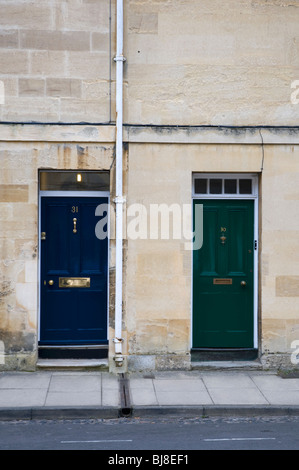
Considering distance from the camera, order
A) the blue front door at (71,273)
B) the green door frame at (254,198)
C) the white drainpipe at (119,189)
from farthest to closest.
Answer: the green door frame at (254,198)
the blue front door at (71,273)
the white drainpipe at (119,189)

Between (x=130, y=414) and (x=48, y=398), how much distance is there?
1.15 m

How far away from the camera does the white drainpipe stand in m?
10.3

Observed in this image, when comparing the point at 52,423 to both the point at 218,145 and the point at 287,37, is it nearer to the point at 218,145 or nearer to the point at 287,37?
the point at 218,145

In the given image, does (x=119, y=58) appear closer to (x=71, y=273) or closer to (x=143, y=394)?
(x=71, y=273)

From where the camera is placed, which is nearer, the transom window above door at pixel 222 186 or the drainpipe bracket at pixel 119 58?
the drainpipe bracket at pixel 119 58

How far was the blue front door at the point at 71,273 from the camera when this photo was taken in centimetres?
1069

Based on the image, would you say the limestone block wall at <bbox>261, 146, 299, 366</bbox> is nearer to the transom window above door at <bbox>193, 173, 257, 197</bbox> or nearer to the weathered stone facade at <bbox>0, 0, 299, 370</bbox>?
the weathered stone facade at <bbox>0, 0, 299, 370</bbox>

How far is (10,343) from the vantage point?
10.3 m

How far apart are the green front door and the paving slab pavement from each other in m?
0.64

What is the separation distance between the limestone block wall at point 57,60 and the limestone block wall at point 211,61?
37 centimetres

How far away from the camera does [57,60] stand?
10344 millimetres

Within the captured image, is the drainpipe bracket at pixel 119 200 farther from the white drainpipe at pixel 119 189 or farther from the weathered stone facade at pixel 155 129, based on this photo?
the weathered stone facade at pixel 155 129
